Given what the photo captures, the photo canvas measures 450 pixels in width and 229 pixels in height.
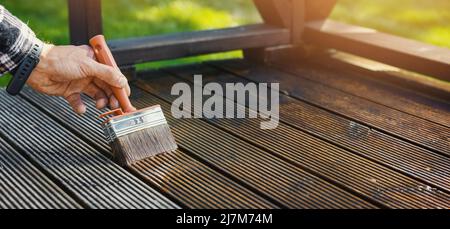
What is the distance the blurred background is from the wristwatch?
6.92ft

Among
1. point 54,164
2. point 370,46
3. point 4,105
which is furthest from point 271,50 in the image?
point 54,164

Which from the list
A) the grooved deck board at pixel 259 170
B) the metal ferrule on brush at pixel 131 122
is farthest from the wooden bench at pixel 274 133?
the metal ferrule on brush at pixel 131 122

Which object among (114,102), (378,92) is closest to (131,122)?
(114,102)

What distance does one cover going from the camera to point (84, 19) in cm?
335

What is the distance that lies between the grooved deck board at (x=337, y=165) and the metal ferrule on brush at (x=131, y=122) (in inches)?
15.1

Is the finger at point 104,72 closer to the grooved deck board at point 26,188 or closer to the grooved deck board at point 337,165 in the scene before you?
the grooved deck board at point 26,188

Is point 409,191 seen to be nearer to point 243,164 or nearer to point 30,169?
point 243,164

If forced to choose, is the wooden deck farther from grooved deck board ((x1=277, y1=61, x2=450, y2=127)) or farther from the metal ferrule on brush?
the metal ferrule on brush

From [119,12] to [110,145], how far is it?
9.73ft

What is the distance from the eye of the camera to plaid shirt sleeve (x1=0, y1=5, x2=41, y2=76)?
7.84 ft

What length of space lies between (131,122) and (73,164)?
25 centimetres

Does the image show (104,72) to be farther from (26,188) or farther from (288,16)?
(288,16)

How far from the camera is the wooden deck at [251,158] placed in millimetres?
2287

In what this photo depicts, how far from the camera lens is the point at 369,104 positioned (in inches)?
130
